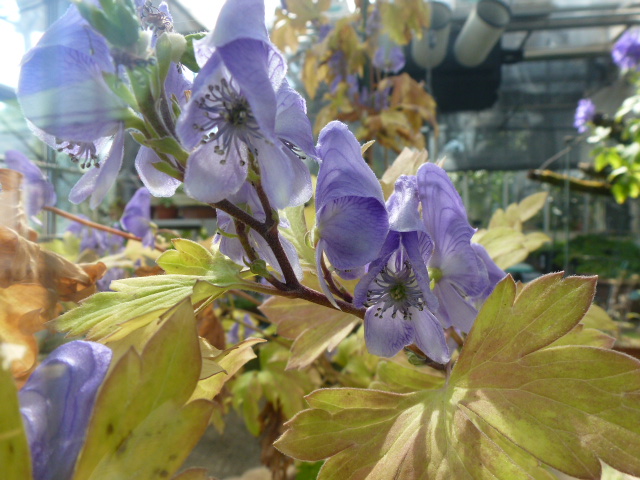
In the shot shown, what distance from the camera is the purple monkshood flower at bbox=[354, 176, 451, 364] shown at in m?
0.28

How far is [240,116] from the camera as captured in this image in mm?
234

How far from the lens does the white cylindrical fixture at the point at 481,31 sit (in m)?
3.56

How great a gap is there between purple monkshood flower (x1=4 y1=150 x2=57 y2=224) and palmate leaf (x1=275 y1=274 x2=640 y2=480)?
352 mm

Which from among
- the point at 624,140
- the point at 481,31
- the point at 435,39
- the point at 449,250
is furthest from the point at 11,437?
the point at 481,31

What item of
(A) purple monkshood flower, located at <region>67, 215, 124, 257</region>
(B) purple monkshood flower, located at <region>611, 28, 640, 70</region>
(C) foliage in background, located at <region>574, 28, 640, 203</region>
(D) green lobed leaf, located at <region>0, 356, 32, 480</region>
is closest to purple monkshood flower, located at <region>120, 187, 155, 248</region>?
(A) purple monkshood flower, located at <region>67, 215, 124, 257</region>

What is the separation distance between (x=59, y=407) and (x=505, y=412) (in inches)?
8.0

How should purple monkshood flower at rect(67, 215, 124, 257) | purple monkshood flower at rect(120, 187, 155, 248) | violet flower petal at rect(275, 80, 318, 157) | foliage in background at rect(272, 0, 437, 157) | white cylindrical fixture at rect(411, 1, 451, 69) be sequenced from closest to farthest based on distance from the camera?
violet flower petal at rect(275, 80, 318, 157), purple monkshood flower at rect(120, 187, 155, 248), purple monkshood flower at rect(67, 215, 124, 257), foliage in background at rect(272, 0, 437, 157), white cylindrical fixture at rect(411, 1, 451, 69)

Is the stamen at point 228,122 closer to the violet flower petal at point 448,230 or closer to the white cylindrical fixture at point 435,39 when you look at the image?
the violet flower petal at point 448,230

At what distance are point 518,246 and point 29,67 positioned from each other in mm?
438

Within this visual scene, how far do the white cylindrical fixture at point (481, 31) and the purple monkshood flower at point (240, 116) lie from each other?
3825mm

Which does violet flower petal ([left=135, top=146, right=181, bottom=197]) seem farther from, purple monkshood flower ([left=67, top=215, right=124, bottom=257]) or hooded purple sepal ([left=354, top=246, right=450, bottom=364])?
purple monkshood flower ([left=67, top=215, right=124, bottom=257])

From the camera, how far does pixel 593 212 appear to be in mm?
5926

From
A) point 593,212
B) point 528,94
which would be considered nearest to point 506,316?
point 528,94

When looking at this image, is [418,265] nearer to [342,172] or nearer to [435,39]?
[342,172]
